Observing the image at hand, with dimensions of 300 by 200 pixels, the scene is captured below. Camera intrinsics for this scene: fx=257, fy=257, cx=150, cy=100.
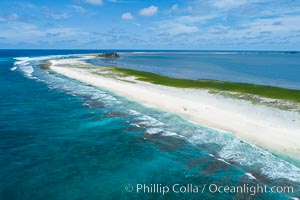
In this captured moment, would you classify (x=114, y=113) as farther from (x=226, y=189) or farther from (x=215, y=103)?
(x=226, y=189)

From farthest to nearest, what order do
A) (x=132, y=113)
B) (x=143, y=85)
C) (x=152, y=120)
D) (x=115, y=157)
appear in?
1. (x=143, y=85)
2. (x=132, y=113)
3. (x=152, y=120)
4. (x=115, y=157)

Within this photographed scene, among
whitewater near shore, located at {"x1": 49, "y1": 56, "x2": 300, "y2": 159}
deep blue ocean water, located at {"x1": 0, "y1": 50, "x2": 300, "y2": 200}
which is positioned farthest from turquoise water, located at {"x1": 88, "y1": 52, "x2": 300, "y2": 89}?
deep blue ocean water, located at {"x1": 0, "y1": 50, "x2": 300, "y2": 200}

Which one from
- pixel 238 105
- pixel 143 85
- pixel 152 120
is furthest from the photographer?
pixel 143 85

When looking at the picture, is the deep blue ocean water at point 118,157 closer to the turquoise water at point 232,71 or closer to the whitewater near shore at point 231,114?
the whitewater near shore at point 231,114

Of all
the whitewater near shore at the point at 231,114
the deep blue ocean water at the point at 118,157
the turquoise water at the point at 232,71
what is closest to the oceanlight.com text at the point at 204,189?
the deep blue ocean water at the point at 118,157

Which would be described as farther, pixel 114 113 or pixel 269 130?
pixel 114 113

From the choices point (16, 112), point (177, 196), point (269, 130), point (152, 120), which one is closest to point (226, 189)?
point (177, 196)

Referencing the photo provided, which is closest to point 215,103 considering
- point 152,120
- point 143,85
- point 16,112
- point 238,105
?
point 238,105
